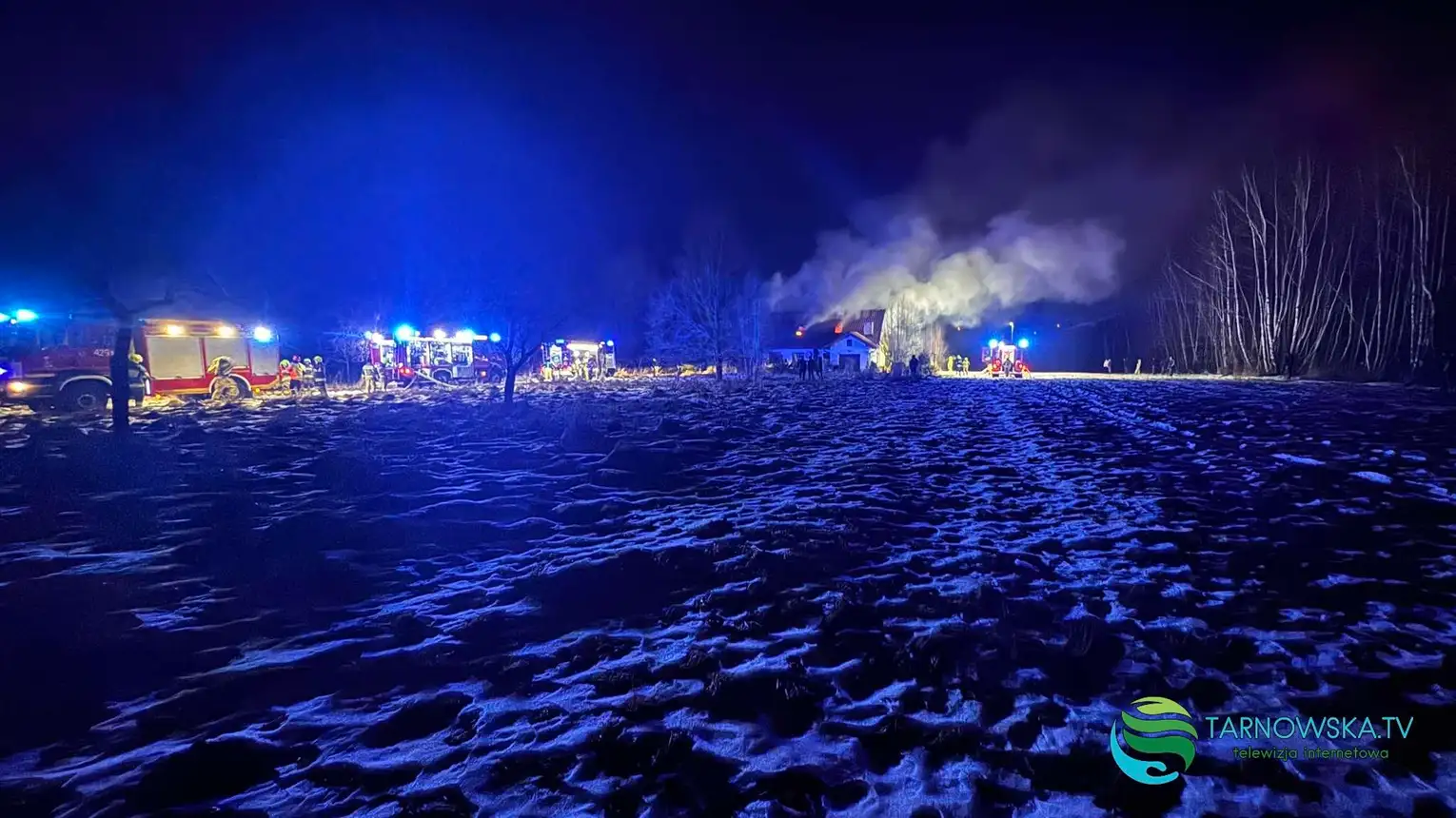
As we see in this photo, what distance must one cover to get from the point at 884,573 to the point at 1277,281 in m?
58.8

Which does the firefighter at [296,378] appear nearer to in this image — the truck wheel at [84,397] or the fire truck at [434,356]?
the fire truck at [434,356]

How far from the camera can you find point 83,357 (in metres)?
21.2

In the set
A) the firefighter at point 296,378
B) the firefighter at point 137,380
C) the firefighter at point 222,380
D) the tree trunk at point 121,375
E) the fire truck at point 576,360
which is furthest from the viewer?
the fire truck at point 576,360

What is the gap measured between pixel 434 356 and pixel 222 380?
754 inches

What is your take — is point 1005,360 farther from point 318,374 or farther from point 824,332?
point 318,374

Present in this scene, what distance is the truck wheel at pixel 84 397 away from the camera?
20906 millimetres

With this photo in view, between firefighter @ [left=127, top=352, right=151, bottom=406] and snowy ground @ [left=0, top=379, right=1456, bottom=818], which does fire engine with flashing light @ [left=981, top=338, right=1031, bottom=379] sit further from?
firefighter @ [left=127, top=352, right=151, bottom=406]

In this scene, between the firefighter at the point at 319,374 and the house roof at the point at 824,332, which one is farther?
the house roof at the point at 824,332

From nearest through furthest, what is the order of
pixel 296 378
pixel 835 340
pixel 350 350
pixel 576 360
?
pixel 296 378, pixel 350 350, pixel 576 360, pixel 835 340

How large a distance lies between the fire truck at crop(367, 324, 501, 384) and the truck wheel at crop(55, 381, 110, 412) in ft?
52.4

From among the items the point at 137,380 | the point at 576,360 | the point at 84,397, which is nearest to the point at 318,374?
the point at 137,380

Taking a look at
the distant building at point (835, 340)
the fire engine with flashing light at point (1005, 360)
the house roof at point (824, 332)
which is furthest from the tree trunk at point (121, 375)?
the house roof at point (824, 332)

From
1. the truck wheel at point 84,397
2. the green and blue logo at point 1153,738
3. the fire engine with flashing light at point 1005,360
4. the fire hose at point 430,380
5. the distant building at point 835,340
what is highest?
the distant building at point 835,340

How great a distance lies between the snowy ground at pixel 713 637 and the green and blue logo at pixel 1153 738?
8cm
